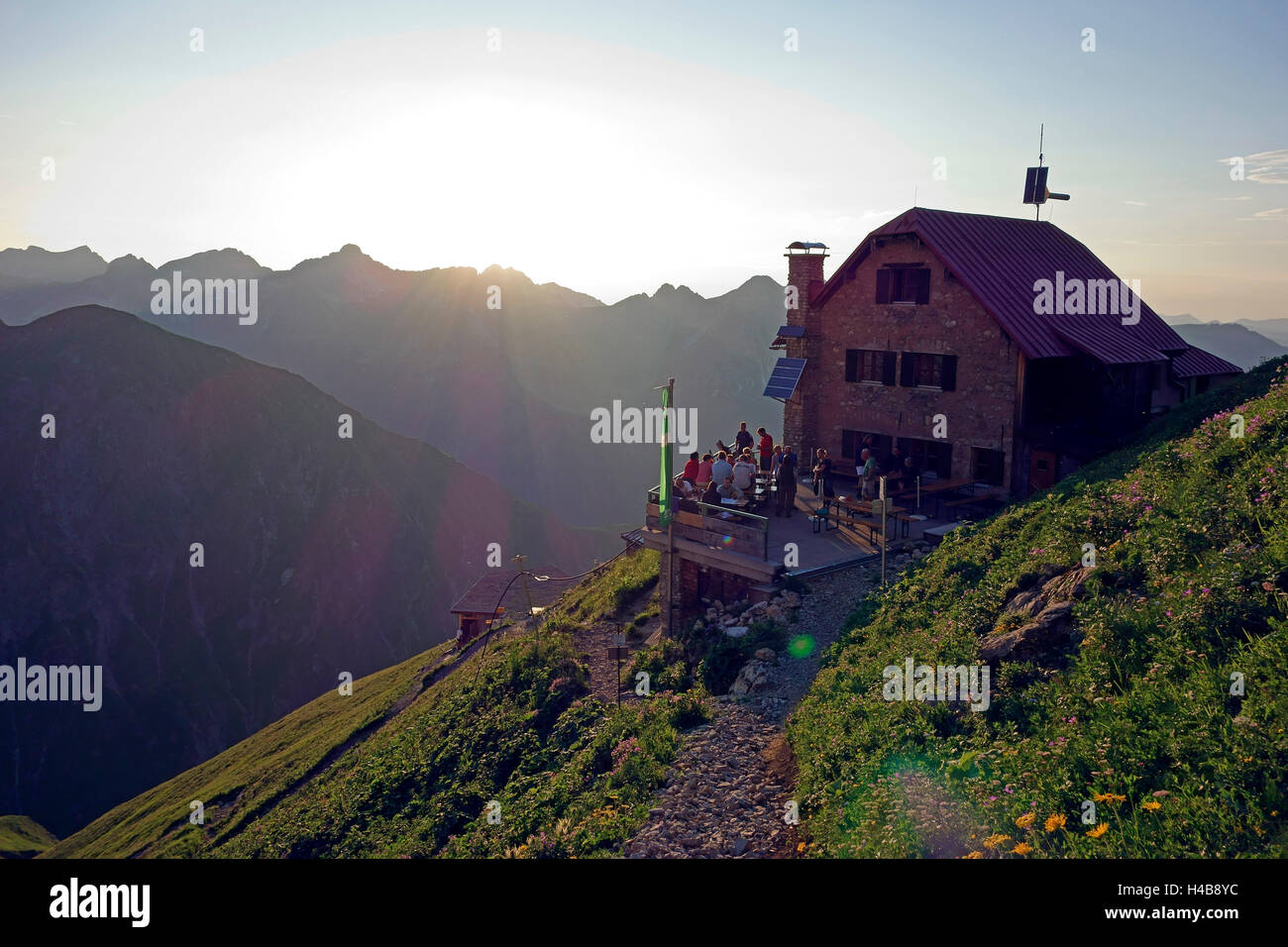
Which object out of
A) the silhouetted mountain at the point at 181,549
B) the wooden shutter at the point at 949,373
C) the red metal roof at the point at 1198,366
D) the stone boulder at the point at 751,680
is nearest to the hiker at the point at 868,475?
the wooden shutter at the point at 949,373

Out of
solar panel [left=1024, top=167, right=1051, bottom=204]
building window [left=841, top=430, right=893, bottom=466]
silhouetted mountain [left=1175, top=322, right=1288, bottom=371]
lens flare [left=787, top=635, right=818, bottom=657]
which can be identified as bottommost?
lens flare [left=787, top=635, right=818, bottom=657]

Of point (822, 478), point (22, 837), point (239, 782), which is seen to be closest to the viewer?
point (822, 478)

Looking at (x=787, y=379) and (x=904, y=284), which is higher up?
(x=904, y=284)

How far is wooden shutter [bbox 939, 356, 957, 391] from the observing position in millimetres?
26125

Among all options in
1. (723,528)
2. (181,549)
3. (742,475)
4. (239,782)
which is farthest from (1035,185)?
(181,549)

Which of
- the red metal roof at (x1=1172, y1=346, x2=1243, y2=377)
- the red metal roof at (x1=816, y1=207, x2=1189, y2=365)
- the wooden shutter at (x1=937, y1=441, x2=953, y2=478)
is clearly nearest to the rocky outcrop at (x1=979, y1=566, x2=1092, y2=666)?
the red metal roof at (x1=816, y1=207, x2=1189, y2=365)

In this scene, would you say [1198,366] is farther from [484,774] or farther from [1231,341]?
[1231,341]

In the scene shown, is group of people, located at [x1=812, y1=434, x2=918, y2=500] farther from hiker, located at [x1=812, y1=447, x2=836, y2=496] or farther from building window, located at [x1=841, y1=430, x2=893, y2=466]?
building window, located at [x1=841, y1=430, x2=893, y2=466]

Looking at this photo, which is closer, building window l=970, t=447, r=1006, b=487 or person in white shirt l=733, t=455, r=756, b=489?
person in white shirt l=733, t=455, r=756, b=489

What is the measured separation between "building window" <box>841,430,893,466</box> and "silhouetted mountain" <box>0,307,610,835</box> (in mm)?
65870

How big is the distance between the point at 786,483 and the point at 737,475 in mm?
2185

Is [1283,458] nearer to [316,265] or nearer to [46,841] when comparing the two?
[46,841]

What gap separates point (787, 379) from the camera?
30516 millimetres

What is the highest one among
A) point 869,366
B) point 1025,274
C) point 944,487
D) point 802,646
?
point 1025,274
